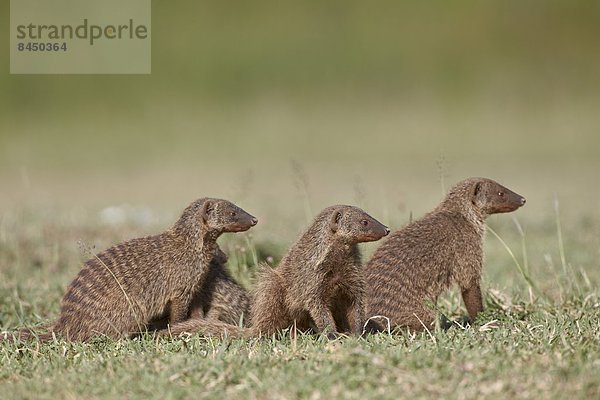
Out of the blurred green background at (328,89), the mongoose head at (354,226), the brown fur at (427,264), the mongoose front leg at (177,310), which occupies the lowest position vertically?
the mongoose front leg at (177,310)

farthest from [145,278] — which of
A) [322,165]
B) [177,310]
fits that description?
[322,165]

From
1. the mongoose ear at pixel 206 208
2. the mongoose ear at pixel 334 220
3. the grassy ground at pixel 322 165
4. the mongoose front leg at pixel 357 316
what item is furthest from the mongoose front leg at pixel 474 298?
the mongoose ear at pixel 206 208

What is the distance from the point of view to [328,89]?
68.0 ft

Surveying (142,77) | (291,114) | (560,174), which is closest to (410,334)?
(560,174)

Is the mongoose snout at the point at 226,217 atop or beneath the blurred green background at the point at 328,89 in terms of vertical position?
beneath

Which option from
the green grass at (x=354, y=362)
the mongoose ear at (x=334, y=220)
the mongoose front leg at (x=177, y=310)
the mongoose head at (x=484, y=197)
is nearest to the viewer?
the green grass at (x=354, y=362)

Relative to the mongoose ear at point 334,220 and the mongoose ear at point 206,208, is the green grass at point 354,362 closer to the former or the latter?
the mongoose ear at point 334,220

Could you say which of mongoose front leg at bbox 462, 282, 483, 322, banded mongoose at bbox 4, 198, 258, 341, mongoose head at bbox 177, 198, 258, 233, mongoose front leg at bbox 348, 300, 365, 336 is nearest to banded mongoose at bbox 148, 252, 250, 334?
banded mongoose at bbox 4, 198, 258, 341

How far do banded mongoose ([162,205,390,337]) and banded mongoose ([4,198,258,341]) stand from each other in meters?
0.22

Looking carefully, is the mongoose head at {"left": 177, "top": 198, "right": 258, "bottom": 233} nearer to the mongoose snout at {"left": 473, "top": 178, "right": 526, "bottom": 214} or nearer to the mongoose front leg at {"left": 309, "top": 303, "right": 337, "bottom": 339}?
the mongoose front leg at {"left": 309, "top": 303, "right": 337, "bottom": 339}

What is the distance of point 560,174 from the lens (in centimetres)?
1369

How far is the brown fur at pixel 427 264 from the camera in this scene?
168 inches

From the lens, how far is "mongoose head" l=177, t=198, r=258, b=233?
454 cm

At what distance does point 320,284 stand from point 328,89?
16818 millimetres
